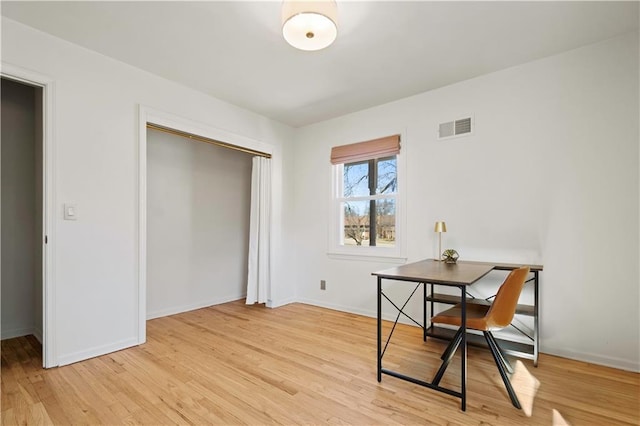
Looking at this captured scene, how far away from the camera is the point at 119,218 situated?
2.84 metres

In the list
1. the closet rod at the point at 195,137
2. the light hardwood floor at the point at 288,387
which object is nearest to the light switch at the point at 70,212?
the closet rod at the point at 195,137

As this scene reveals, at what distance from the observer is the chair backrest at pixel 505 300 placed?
1.99 m

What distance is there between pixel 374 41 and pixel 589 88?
1.79m

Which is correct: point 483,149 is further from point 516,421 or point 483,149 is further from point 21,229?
point 21,229

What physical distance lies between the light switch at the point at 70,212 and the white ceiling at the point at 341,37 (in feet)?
4.29

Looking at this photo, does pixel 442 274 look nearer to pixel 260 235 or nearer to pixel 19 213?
pixel 260 235

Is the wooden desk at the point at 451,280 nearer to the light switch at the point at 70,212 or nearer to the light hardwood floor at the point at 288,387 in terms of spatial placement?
the light hardwood floor at the point at 288,387

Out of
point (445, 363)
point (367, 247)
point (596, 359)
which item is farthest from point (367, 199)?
point (596, 359)

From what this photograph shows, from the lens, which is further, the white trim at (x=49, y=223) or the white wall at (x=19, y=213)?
the white wall at (x=19, y=213)

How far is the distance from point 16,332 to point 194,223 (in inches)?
78.9

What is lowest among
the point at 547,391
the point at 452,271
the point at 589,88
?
the point at 547,391

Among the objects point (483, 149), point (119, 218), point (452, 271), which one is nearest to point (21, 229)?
point (119, 218)

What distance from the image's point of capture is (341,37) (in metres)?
2.46

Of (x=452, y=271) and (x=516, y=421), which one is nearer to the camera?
(x=516, y=421)
